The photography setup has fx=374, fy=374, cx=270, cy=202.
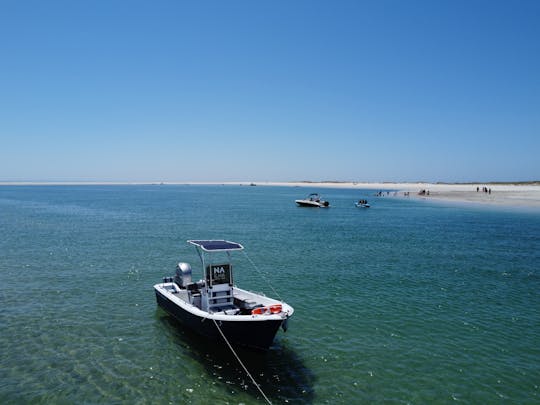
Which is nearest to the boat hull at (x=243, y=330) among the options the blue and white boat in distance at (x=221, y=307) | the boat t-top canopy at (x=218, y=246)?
the blue and white boat in distance at (x=221, y=307)

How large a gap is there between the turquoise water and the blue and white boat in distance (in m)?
0.79

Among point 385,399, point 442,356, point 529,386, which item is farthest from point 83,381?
point 529,386

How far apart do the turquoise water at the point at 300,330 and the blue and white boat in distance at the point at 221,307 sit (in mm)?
792

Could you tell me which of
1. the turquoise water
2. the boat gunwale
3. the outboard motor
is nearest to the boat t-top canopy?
the outboard motor

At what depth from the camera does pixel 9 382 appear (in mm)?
12594

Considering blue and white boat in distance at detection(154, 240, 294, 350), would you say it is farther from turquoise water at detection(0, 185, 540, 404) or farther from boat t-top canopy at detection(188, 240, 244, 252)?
turquoise water at detection(0, 185, 540, 404)

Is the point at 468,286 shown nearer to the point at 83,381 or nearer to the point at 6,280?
the point at 83,381

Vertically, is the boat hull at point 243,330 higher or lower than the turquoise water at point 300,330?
higher

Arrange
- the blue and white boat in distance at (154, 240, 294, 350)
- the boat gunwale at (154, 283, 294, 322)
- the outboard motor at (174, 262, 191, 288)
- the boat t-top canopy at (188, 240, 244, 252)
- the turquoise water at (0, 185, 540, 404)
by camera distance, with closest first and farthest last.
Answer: the turquoise water at (0, 185, 540, 404) < the boat gunwale at (154, 283, 294, 322) < the blue and white boat in distance at (154, 240, 294, 350) < the boat t-top canopy at (188, 240, 244, 252) < the outboard motor at (174, 262, 191, 288)

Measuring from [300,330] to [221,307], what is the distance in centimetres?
379

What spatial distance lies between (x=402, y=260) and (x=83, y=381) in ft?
83.0

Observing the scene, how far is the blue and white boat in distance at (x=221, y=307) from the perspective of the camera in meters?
13.9

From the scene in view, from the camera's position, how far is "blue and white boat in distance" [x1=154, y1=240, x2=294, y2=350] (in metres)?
13.9

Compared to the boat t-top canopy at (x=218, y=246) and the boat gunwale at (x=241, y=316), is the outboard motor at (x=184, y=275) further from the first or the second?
the boat gunwale at (x=241, y=316)
